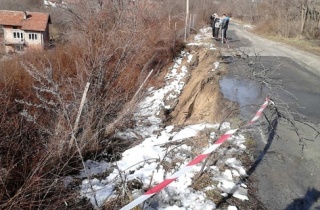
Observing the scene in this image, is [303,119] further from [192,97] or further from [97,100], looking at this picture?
[97,100]

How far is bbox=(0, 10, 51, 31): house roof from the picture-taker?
4058 cm

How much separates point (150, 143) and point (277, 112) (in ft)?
9.29

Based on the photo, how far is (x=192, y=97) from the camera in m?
11.1

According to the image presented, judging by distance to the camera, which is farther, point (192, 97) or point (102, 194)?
point (192, 97)

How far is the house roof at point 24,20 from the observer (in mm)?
40575

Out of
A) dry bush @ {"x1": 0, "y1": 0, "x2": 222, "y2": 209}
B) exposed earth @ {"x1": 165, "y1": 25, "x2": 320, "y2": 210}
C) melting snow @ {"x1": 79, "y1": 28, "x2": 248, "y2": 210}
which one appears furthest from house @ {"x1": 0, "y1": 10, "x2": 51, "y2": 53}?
melting snow @ {"x1": 79, "y1": 28, "x2": 248, "y2": 210}

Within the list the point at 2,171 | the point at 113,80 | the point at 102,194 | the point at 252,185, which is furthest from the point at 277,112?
the point at 113,80

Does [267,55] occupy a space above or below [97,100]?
above

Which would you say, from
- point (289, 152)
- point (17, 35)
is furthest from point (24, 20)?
point (289, 152)

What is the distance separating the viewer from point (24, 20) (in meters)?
41.4

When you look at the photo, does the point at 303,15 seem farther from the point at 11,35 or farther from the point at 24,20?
the point at 11,35

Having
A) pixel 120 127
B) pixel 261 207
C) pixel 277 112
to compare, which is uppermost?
pixel 277 112

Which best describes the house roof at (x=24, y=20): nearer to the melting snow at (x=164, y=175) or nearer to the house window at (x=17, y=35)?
the house window at (x=17, y=35)

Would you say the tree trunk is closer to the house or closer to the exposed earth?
the exposed earth
